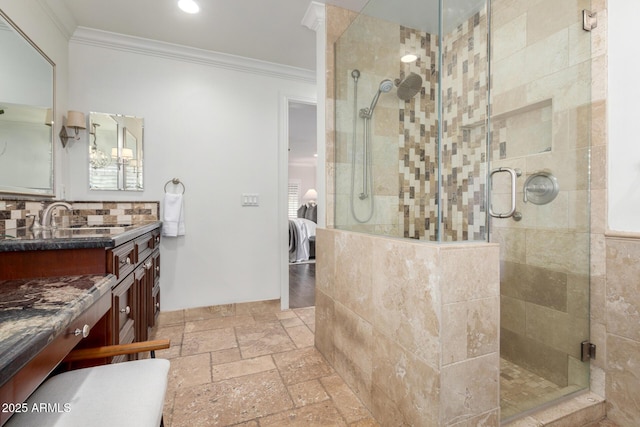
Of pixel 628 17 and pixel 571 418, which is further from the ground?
pixel 628 17

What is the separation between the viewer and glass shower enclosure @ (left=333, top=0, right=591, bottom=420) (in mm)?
1341

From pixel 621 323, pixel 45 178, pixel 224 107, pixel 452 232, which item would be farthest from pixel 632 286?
pixel 45 178

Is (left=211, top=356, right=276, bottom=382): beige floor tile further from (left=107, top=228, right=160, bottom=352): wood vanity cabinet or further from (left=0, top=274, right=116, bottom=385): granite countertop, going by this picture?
(left=0, top=274, right=116, bottom=385): granite countertop

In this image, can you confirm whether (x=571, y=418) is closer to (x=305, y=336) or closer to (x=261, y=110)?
(x=305, y=336)

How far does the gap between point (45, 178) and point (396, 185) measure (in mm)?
2370

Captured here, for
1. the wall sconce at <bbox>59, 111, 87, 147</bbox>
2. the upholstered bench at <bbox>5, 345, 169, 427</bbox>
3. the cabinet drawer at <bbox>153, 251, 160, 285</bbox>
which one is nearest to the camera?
the upholstered bench at <bbox>5, 345, 169, 427</bbox>

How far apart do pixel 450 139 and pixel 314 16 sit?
1525 millimetres

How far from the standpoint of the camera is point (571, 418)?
4.56 ft

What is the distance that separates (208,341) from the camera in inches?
91.1

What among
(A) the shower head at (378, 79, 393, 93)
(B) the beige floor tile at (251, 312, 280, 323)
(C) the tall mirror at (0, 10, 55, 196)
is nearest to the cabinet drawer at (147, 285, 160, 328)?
(B) the beige floor tile at (251, 312, 280, 323)

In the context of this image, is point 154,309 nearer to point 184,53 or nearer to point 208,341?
point 208,341

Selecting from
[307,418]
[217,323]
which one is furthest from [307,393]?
[217,323]

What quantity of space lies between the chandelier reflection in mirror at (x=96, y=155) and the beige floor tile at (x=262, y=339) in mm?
1804

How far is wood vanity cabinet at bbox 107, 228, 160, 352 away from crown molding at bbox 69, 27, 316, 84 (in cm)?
164
